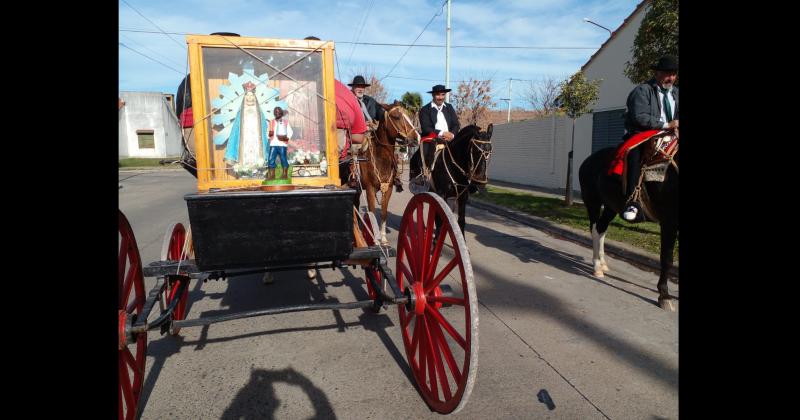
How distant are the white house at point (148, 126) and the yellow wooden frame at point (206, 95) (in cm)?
4280

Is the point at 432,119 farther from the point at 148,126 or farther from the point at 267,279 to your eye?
the point at 148,126

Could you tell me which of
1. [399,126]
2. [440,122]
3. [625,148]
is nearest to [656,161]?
[625,148]

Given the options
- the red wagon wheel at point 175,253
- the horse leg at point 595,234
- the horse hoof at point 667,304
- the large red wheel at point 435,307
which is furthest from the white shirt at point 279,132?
the horse leg at point 595,234

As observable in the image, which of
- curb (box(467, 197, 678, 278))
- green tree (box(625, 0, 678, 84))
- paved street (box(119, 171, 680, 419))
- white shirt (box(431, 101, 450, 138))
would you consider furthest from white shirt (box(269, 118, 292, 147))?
green tree (box(625, 0, 678, 84))

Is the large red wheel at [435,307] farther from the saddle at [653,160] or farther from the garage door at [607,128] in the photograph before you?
the garage door at [607,128]

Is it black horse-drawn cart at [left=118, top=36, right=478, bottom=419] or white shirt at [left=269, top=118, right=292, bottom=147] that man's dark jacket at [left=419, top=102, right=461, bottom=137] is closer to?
black horse-drawn cart at [left=118, top=36, right=478, bottom=419]

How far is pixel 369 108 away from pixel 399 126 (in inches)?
76.2

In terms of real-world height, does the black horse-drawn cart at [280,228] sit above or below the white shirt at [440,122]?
below

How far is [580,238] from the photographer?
7746mm

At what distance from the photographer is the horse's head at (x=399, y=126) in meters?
6.66
